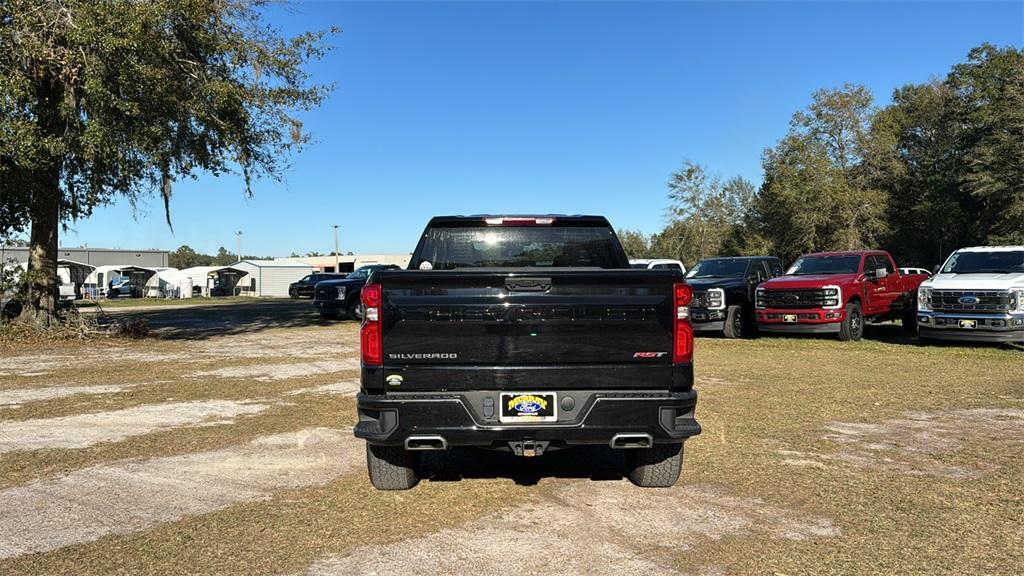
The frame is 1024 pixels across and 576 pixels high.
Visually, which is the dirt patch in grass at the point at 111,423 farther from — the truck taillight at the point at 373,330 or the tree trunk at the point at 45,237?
the tree trunk at the point at 45,237

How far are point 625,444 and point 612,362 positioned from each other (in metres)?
0.50

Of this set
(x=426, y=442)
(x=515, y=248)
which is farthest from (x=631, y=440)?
(x=515, y=248)

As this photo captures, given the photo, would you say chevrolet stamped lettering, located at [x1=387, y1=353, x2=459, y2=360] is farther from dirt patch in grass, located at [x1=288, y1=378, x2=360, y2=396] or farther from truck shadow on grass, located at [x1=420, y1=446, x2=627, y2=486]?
dirt patch in grass, located at [x1=288, y1=378, x2=360, y2=396]

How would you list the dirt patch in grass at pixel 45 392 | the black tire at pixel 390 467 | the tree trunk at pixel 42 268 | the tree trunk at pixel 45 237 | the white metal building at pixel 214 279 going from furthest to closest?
the white metal building at pixel 214 279
the tree trunk at pixel 42 268
the tree trunk at pixel 45 237
the dirt patch in grass at pixel 45 392
the black tire at pixel 390 467

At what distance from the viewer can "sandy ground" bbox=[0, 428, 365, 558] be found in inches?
167

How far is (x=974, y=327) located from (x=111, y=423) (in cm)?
1407

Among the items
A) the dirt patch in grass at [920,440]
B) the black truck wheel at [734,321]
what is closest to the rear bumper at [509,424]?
the dirt patch in grass at [920,440]

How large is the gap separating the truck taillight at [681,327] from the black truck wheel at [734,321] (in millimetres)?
12352

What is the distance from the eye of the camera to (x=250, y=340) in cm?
1697

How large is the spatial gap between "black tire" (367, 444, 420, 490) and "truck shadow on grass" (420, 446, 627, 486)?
396mm

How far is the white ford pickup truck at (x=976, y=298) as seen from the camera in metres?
12.5

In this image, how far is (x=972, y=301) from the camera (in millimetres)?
13000

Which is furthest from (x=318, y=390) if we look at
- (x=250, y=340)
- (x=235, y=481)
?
(x=250, y=340)

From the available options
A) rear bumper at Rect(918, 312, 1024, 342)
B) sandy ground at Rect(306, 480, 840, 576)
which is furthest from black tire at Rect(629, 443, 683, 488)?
rear bumper at Rect(918, 312, 1024, 342)
